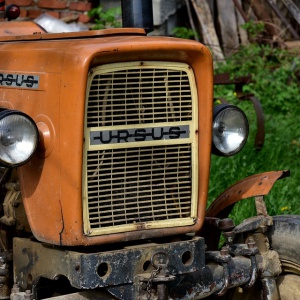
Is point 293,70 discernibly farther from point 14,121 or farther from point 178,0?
point 14,121

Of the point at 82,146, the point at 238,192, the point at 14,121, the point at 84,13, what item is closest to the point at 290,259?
the point at 238,192

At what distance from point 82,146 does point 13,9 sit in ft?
5.24

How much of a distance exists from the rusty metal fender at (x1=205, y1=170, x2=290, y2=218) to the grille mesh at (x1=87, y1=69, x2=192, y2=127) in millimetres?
650

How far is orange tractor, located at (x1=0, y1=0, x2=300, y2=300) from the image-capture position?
356 cm

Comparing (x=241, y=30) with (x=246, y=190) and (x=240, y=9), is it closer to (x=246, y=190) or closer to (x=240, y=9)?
(x=240, y=9)

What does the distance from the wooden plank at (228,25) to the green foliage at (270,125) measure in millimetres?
379

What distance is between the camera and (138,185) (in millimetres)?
3760

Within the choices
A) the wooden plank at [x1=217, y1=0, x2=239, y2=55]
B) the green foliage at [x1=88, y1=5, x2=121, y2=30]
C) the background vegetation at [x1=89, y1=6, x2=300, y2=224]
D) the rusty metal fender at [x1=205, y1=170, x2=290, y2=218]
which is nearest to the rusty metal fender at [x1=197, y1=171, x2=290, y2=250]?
the rusty metal fender at [x1=205, y1=170, x2=290, y2=218]

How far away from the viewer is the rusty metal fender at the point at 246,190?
14.1ft

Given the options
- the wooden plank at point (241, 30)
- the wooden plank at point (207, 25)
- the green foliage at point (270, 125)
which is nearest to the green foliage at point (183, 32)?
the wooden plank at point (207, 25)

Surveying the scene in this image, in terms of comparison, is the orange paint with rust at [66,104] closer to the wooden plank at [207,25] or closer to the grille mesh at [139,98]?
the grille mesh at [139,98]

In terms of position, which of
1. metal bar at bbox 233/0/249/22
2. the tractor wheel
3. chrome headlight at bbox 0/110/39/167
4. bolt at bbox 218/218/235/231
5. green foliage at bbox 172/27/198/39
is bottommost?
the tractor wheel

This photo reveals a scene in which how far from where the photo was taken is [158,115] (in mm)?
3781

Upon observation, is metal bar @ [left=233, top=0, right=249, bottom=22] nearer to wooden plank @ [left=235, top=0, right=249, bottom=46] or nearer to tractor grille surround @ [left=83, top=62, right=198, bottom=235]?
wooden plank @ [left=235, top=0, right=249, bottom=46]
